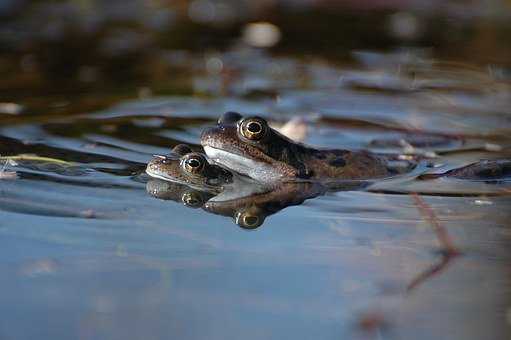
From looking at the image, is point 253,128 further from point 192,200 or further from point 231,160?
point 192,200

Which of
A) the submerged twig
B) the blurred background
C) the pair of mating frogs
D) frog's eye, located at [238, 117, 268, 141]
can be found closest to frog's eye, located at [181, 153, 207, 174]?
the pair of mating frogs

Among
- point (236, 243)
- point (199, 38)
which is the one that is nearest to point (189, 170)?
point (236, 243)

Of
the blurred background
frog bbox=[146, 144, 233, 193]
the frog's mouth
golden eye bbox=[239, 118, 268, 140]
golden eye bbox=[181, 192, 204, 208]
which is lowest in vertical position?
golden eye bbox=[181, 192, 204, 208]

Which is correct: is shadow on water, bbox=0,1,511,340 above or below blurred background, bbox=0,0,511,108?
Answer: below

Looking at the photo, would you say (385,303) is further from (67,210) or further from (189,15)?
(189,15)

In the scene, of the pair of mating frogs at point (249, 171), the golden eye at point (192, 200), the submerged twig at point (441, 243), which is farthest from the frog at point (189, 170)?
the submerged twig at point (441, 243)

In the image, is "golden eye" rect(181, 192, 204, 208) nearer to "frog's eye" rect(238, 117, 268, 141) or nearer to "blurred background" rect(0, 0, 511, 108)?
"frog's eye" rect(238, 117, 268, 141)

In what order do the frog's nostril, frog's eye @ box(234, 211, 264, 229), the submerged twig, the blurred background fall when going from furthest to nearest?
1. the blurred background
2. the frog's nostril
3. frog's eye @ box(234, 211, 264, 229)
4. the submerged twig

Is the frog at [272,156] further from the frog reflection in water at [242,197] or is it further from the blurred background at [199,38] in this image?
the blurred background at [199,38]
